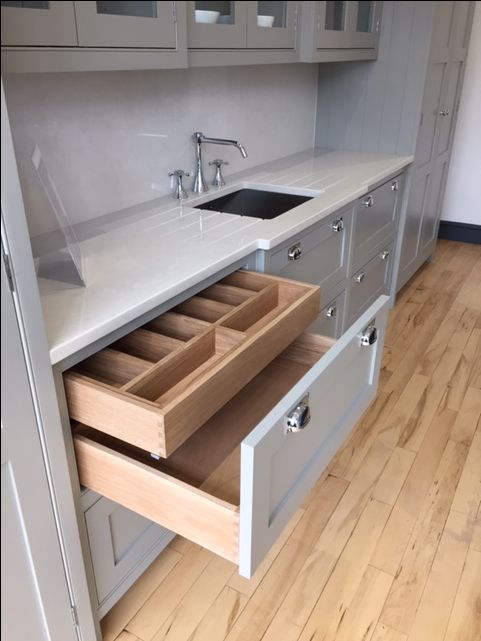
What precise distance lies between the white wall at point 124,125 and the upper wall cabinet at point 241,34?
31 centimetres

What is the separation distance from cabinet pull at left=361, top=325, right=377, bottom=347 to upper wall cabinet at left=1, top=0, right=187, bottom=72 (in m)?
0.69

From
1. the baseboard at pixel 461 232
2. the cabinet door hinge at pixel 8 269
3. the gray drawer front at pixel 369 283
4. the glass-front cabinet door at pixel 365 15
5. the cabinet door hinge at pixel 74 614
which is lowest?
the baseboard at pixel 461 232

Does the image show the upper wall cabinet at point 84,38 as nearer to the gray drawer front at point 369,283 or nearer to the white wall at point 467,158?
the gray drawer front at point 369,283

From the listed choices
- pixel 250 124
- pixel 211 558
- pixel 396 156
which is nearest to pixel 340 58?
pixel 250 124

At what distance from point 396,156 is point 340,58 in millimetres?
1002

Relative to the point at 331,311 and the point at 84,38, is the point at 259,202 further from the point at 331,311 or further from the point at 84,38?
the point at 84,38

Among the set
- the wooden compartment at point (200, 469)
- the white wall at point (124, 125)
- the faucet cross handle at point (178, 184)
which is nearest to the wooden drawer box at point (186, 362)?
the wooden compartment at point (200, 469)

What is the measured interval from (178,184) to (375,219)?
3.07 feet

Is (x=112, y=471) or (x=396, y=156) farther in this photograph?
(x=396, y=156)

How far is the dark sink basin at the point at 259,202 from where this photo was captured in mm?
2012

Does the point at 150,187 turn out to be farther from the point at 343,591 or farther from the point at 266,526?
the point at 343,591

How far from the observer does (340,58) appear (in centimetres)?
162

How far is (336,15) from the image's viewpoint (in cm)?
51

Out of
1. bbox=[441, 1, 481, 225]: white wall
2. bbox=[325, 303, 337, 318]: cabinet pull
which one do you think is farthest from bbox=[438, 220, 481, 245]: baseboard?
bbox=[325, 303, 337, 318]: cabinet pull
